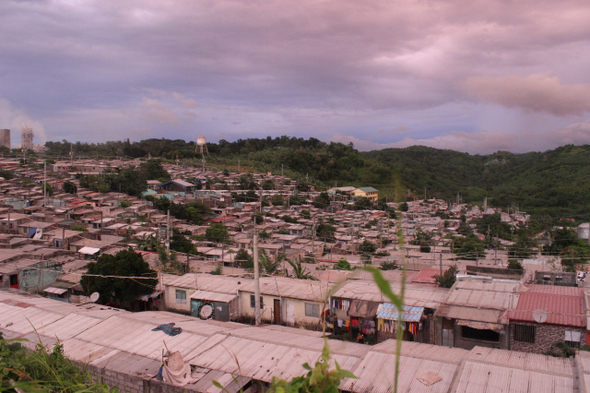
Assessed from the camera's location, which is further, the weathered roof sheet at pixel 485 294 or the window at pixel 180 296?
the window at pixel 180 296

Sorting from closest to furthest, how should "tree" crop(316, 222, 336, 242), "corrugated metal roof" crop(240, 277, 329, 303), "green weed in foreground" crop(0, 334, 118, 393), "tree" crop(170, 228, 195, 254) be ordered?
"green weed in foreground" crop(0, 334, 118, 393), "corrugated metal roof" crop(240, 277, 329, 303), "tree" crop(170, 228, 195, 254), "tree" crop(316, 222, 336, 242)

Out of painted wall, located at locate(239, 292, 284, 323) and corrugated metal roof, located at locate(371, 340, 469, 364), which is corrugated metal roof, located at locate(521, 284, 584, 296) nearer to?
corrugated metal roof, located at locate(371, 340, 469, 364)

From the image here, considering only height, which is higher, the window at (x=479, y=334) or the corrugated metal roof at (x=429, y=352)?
the corrugated metal roof at (x=429, y=352)

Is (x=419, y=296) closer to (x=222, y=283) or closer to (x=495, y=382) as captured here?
(x=495, y=382)

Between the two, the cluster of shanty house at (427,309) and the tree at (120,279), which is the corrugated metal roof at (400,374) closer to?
the cluster of shanty house at (427,309)

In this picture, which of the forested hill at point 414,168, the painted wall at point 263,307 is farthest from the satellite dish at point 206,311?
the forested hill at point 414,168

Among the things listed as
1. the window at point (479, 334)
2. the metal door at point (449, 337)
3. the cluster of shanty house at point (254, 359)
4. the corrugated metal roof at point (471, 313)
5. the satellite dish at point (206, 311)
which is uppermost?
the corrugated metal roof at point (471, 313)

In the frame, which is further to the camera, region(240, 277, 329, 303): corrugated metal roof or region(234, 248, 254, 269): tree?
region(234, 248, 254, 269): tree

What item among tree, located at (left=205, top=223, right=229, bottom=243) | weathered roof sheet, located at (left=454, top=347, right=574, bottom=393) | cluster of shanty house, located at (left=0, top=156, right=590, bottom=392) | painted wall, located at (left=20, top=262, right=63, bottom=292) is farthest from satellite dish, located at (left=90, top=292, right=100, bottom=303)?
tree, located at (left=205, top=223, right=229, bottom=243)
